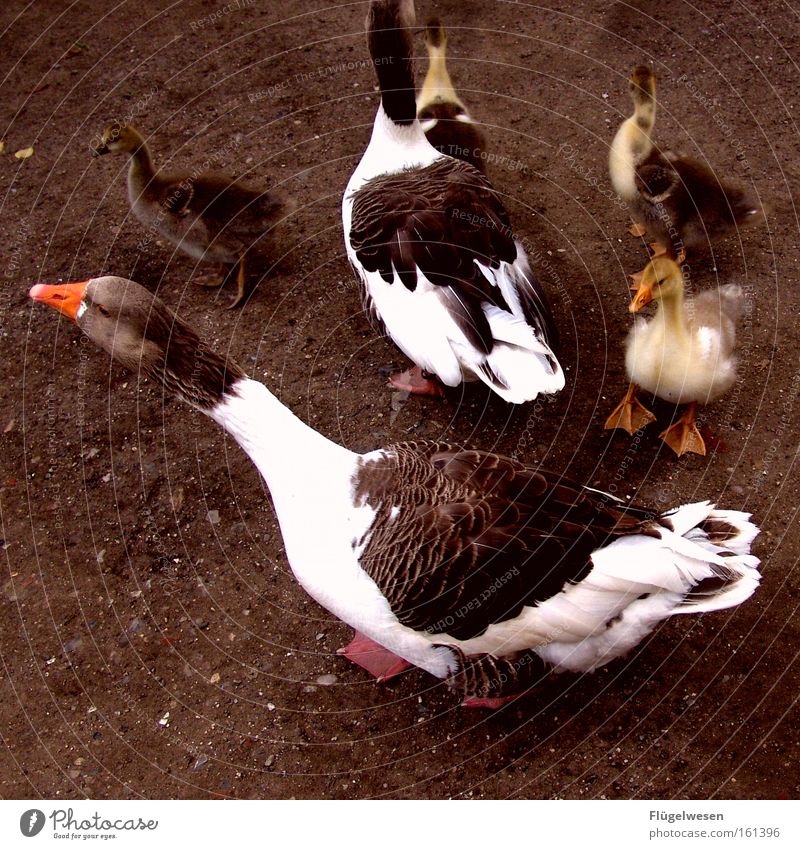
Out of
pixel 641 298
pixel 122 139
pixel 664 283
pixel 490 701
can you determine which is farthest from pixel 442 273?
pixel 122 139

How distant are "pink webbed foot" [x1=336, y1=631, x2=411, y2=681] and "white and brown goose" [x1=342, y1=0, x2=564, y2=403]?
3.10 feet

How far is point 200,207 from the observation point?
3.56 m

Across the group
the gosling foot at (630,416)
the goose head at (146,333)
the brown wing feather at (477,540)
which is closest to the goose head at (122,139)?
the goose head at (146,333)

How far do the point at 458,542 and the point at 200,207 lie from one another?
7.15 ft

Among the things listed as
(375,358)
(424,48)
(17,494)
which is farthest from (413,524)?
(424,48)

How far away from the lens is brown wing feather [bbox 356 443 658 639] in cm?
213

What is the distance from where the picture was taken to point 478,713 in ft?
8.11

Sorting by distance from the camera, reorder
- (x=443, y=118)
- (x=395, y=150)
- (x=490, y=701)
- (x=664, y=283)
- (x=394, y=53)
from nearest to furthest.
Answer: (x=490, y=701) < (x=664, y=283) < (x=394, y=53) < (x=395, y=150) < (x=443, y=118)

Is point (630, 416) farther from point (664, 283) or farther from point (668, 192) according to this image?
point (668, 192)

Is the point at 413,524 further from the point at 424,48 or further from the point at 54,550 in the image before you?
the point at 424,48

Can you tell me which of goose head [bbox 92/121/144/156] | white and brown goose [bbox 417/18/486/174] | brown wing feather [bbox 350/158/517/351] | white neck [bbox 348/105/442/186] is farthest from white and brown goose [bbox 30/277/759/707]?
white and brown goose [bbox 417/18/486/174]

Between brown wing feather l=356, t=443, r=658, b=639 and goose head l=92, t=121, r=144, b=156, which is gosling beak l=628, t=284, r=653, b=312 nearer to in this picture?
brown wing feather l=356, t=443, r=658, b=639
